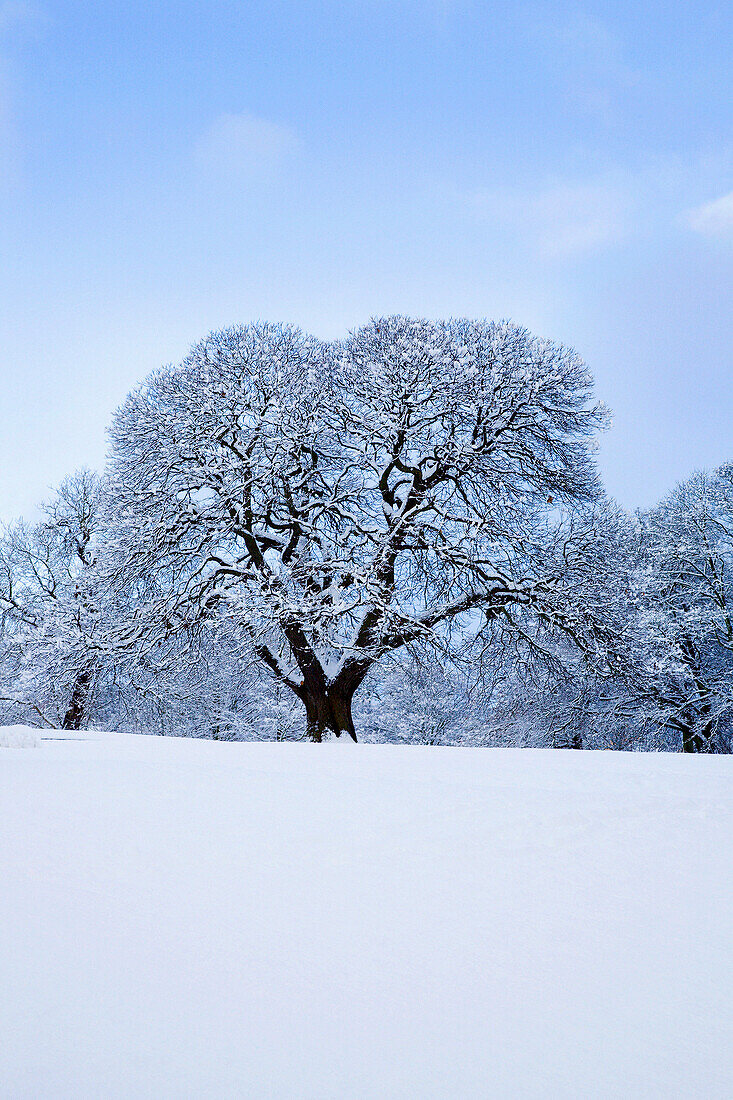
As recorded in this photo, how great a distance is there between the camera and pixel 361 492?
1270 cm

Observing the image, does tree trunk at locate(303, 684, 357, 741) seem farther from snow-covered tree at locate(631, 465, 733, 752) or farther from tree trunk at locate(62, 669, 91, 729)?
snow-covered tree at locate(631, 465, 733, 752)

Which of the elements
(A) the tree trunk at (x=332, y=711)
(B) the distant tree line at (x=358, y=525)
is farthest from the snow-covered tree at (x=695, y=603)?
(A) the tree trunk at (x=332, y=711)

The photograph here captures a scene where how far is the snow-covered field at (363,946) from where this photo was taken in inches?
38.2

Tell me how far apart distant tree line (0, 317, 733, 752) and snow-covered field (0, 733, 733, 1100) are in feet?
27.0

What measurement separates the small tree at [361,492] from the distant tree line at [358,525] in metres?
0.04

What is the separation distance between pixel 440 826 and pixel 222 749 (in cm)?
255

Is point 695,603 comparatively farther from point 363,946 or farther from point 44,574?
point 44,574

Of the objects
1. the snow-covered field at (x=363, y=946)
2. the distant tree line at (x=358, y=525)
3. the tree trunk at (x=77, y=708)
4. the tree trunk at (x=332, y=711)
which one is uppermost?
the distant tree line at (x=358, y=525)

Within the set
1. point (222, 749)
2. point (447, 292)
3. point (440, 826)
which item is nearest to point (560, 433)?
point (222, 749)

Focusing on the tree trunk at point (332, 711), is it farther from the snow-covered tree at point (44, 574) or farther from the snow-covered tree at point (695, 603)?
the snow-covered tree at point (695, 603)

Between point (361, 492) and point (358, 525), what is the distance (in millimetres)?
1034

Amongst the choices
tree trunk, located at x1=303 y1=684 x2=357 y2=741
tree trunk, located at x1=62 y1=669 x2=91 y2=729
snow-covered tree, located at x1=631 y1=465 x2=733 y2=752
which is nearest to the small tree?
tree trunk, located at x1=303 y1=684 x2=357 y2=741

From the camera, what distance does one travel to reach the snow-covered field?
97 cm

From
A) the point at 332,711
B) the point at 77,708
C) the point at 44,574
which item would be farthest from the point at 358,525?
the point at 44,574
